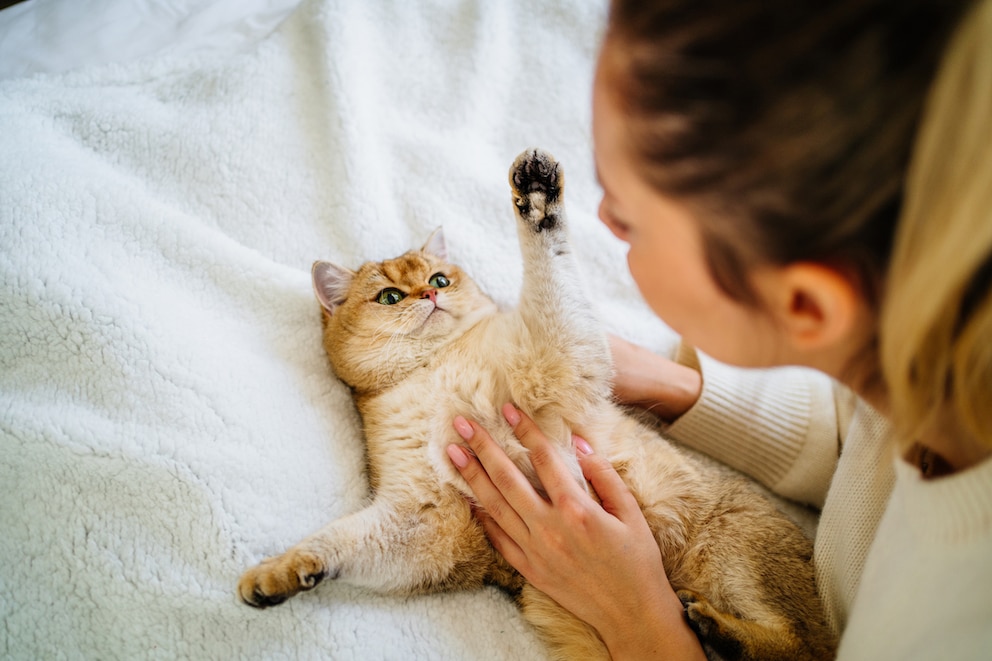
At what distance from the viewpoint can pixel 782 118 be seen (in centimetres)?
60

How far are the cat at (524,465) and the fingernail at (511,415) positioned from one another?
0.08 ft

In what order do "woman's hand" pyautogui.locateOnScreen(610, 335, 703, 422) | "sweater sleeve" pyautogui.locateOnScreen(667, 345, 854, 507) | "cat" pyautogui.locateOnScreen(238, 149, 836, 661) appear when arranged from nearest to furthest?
"cat" pyautogui.locateOnScreen(238, 149, 836, 661), "sweater sleeve" pyautogui.locateOnScreen(667, 345, 854, 507), "woman's hand" pyautogui.locateOnScreen(610, 335, 703, 422)

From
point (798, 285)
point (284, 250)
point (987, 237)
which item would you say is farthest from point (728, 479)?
point (284, 250)

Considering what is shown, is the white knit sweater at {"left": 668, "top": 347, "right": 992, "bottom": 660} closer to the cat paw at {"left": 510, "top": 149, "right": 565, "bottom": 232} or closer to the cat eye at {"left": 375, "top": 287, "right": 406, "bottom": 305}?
the cat paw at {"left": 510, "top": 149, "right": 565, "bottom": 232}

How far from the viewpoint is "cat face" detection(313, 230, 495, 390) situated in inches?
63.4

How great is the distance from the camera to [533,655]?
128 centimetres

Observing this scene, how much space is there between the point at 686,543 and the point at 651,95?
41.1 inches

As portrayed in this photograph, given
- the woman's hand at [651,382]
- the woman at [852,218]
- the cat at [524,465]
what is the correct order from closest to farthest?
the woman at [852,218] < the cat at [524,465] < the woman's hand at [651,382]

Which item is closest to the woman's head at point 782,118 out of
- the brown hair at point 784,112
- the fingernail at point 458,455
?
the brown hair at point 784,112

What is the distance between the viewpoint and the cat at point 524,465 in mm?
1233

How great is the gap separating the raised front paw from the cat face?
0.54 metres

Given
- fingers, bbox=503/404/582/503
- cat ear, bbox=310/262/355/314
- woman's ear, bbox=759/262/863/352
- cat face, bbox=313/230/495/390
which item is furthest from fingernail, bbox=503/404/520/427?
woman's ear, bbox=759/262/863/352

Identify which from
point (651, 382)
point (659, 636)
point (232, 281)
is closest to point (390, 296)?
point (232, 281)

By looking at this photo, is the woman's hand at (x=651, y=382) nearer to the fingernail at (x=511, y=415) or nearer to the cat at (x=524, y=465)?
the cat at (x=524, y=465)
